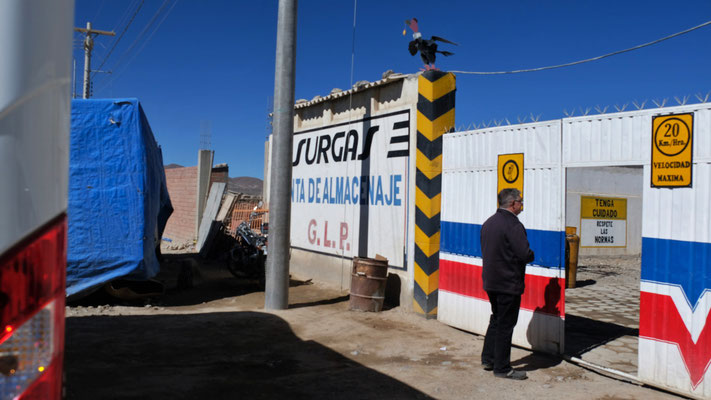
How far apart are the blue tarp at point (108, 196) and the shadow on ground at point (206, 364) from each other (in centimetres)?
92

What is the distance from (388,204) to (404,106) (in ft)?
5.15

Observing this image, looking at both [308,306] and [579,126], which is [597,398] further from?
[308,306]

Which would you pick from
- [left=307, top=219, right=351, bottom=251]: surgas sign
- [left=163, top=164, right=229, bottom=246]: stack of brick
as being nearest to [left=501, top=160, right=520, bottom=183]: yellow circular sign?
[left=307, top=219, right=351, bottom=251]: surgas sign

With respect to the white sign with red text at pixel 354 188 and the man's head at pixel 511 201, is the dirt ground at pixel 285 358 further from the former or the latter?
the man's head at pixel 511 201

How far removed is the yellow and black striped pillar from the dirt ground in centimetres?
47

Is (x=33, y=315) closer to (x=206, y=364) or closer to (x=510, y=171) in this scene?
(x=206, y=364)

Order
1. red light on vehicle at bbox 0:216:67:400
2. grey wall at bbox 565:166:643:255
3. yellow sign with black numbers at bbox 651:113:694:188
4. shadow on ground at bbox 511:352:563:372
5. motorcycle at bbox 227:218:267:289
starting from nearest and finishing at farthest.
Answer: red light on vehicle at bbox 0:216:67:400 < yellow sign with black numbers at bbox 651:113:694:188 < shadow on ground at bbox 511:352:563:372 < motorcycle at bbox 227:218:267:289 < grey wall at bbox 565:166:643:255

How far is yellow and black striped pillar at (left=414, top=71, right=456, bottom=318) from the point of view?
760 cm

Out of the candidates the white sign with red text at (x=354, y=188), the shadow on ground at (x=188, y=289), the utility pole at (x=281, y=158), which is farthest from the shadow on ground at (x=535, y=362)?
the shadow on ground at (x=188, y=289)

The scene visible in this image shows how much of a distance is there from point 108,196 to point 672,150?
7427mm

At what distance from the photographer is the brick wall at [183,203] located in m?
19.5

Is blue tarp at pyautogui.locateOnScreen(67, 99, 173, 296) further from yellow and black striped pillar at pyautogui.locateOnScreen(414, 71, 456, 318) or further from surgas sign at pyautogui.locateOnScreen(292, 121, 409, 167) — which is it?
yellow and black striped pillar at pyautogui.locateOnScreen(414, 71, 456, 318)

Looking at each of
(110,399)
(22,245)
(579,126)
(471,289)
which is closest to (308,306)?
(471,289)

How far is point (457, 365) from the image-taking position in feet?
18.2
